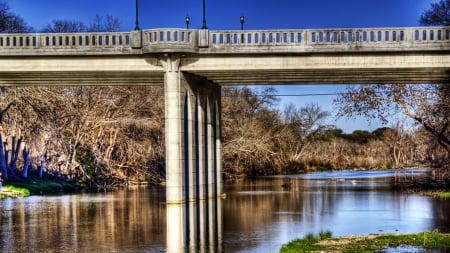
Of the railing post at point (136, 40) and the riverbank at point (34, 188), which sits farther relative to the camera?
the riverbank at point (34, 188)

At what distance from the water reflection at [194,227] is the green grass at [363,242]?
223cm

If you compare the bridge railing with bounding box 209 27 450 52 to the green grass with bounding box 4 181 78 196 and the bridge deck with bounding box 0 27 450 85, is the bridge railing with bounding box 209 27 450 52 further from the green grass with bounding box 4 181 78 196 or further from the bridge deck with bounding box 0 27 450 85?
the green grass with bounding box 4 181 78 196

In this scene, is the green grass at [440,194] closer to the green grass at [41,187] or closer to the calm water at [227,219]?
the calm water at [227,219]

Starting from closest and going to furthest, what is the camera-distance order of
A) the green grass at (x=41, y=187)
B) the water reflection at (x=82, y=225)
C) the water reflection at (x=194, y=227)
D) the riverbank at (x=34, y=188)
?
the water reflection at (x=194, y=227)
the water reflection at (x=82, y=225)
the riverbank at (x=34, y=188)
the green grass at (x=41, y=187)

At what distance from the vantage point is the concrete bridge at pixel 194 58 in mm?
36625

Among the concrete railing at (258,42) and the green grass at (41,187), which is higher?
the concrete railing at (258,42)

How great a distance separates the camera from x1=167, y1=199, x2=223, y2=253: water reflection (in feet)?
71.4

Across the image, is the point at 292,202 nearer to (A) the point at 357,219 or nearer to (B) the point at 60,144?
(A) the point at 357,219

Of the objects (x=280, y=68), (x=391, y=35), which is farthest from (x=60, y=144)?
(x=391, y=35)

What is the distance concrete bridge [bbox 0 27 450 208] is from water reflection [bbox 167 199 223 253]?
1899 mm

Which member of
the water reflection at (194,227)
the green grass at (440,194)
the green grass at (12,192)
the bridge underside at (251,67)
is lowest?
the water reflection at (194,227)

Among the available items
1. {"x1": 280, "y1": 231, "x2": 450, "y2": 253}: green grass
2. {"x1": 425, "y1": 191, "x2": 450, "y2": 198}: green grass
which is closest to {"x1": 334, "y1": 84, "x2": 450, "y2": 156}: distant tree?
{"x1": 425, "y1": 191, "x2": 450, "y2": 198}: green grass

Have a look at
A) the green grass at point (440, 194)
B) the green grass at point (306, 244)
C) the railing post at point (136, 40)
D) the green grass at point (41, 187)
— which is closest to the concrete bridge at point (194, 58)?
the railing post at point (136, 40)

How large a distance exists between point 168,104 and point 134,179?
1014 inches
